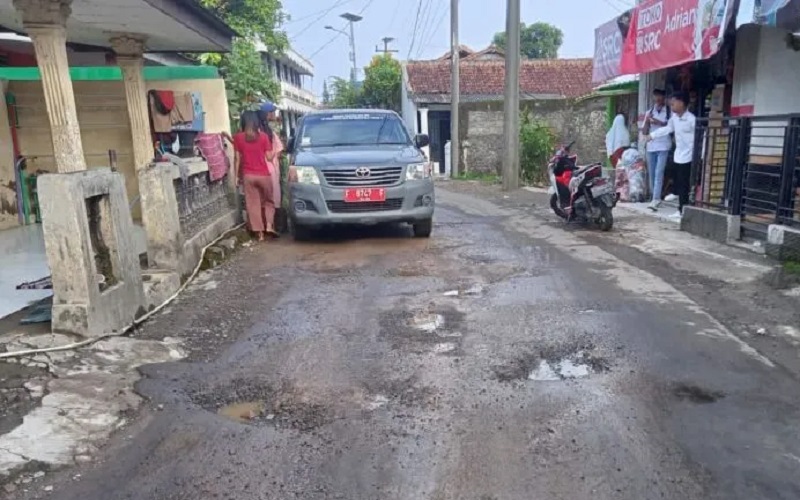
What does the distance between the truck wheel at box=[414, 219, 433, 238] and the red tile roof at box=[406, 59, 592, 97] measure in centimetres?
2306

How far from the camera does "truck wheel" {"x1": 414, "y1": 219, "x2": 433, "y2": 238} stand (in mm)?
9273

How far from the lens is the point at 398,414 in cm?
376

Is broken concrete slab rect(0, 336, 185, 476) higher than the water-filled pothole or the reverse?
higher

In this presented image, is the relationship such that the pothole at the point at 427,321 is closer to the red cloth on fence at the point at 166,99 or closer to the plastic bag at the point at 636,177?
the red cloth on fence at the point at 166,99

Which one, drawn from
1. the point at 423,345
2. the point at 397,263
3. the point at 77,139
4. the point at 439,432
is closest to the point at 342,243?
the point at 397,263

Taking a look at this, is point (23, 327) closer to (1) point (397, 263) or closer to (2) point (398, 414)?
(2) point (398, 414)

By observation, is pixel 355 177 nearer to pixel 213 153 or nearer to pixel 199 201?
pixel 199 201

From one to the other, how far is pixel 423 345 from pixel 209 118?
25.3ft

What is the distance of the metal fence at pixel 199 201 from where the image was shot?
750 centimetres

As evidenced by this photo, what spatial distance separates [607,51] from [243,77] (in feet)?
28.6

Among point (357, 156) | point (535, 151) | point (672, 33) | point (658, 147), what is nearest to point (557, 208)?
point (658, 147)

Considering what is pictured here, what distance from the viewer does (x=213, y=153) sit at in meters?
9.34

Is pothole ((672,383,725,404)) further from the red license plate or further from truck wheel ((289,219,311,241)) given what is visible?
truck wheel ((289,219,311,241))

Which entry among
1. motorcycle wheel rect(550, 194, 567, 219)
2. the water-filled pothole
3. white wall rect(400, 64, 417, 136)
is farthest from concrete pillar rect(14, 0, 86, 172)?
white wall rect(400, 64, 417, 136)
